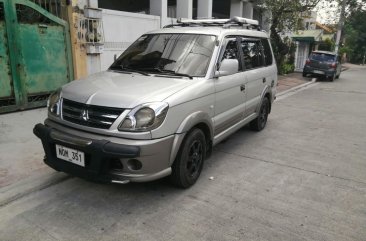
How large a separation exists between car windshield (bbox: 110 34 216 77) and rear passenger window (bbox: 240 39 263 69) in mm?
971

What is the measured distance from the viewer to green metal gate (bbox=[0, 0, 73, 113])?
20.1 ft

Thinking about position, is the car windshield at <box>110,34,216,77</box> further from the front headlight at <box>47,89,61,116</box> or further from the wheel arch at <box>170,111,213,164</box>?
the front headlight at <box>47,89,61,116</box>

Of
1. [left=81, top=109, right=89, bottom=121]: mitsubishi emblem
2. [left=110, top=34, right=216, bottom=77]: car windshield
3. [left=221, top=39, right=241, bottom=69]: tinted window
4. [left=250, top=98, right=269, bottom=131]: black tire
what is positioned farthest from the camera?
[left=250, top=98, right=269, bottom=131]: black tire

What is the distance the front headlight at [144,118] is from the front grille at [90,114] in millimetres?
121

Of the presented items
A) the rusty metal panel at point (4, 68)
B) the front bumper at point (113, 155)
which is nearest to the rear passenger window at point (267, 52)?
the front bumper at point (113, 155)

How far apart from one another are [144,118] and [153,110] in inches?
4.6

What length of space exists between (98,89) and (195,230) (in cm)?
176

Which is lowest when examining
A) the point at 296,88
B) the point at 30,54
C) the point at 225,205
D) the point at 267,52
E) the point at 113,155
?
the point at 296,88

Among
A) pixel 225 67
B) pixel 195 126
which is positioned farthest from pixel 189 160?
pixel 225 67

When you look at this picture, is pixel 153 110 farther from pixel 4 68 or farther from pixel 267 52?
pixel 4 68

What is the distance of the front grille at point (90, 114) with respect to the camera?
317 cm

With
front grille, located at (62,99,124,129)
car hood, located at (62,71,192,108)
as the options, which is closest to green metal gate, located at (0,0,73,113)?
car hood, located at (62,71,192,108)

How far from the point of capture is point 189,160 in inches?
150

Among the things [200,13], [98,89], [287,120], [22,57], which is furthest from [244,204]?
[200,13]
